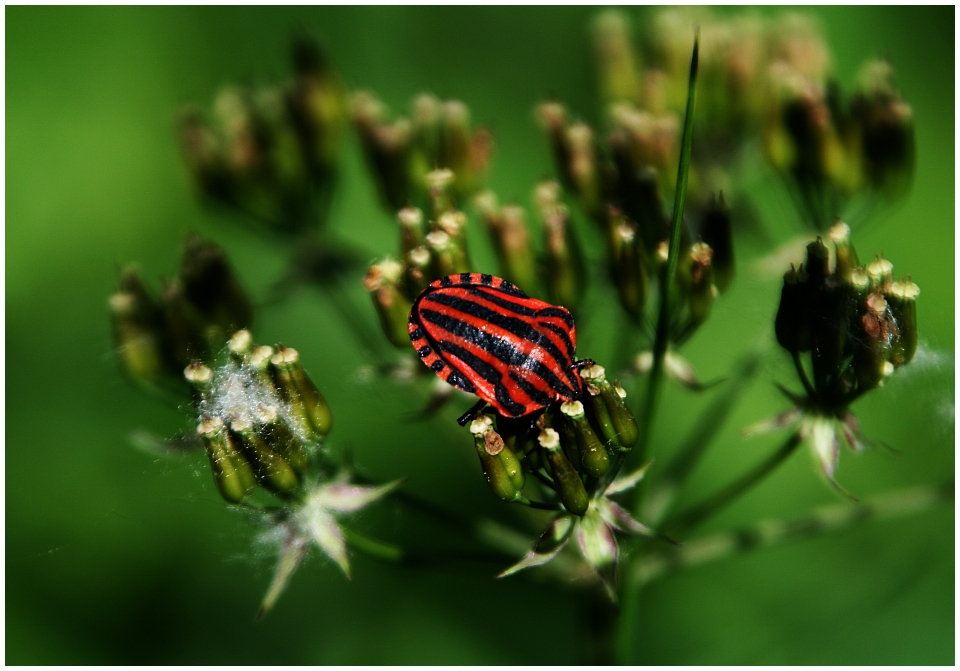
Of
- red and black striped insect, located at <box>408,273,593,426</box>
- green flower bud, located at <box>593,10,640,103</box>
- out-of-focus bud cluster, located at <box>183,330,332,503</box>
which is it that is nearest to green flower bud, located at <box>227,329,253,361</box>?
out-of-focus bud cluster, located at <box>183,330,332,503</box>

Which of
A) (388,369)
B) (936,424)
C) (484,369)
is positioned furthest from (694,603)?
(484,369)

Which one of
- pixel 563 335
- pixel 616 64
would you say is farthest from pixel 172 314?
pixel 616 64

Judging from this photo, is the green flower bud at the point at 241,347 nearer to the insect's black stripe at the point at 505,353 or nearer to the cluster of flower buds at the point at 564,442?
the insect's black stripe at the point at 505,353

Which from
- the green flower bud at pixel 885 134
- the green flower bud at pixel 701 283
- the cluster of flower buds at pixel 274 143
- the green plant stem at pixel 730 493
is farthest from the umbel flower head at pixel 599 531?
the cluster of flower buds at pixel 274 143

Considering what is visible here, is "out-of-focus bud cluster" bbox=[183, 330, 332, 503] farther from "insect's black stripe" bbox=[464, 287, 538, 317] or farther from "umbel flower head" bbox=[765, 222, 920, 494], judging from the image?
"umbel flower head" bbox=[765, 222, 920, 494]

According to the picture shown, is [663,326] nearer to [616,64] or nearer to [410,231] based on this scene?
[410,231]

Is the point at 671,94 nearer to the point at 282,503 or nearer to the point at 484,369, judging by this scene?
the point at 484,369
